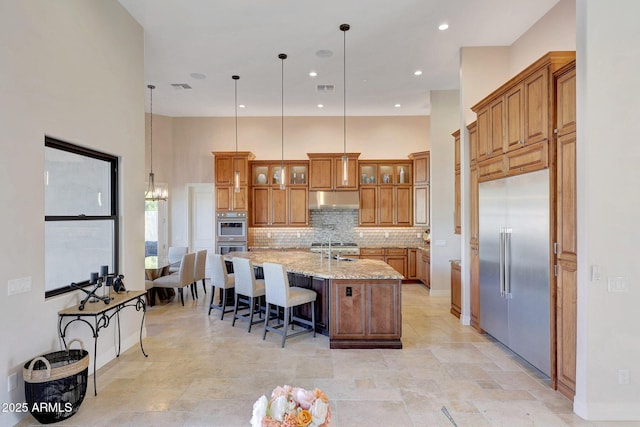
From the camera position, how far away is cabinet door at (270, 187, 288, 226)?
765 centimetres

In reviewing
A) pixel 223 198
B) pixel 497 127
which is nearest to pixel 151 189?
pixel 223 198

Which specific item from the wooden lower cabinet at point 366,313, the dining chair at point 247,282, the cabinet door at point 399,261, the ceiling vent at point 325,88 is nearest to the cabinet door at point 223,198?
the ceiling vent at point 325,88

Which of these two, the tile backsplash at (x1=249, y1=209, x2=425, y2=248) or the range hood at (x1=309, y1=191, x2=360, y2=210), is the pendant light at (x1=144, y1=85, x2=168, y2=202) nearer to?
the tile backsplash at (x1=249, y1=209, x2=425, y2=248)

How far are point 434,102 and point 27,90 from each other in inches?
239

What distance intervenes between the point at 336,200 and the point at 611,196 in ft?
17.6

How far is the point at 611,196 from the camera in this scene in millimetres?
2434

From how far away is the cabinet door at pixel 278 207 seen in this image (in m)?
7.65

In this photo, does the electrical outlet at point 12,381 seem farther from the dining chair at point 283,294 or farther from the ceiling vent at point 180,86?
the ceiling vent at point 180,86

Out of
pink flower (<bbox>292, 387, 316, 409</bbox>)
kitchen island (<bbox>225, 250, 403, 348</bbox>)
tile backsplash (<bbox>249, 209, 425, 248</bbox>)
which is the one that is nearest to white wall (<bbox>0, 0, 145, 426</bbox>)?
pink flower (<bbox>292, 387, 316, 409</bbox>)

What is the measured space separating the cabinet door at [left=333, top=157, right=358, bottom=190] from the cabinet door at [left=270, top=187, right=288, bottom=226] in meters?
1.28

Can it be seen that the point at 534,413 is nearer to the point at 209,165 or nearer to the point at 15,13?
the point at 15,13

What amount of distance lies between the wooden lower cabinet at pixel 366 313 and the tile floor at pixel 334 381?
129 millimetres

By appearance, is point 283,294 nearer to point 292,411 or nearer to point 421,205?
point 292,411

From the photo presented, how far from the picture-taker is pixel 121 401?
274 cm
